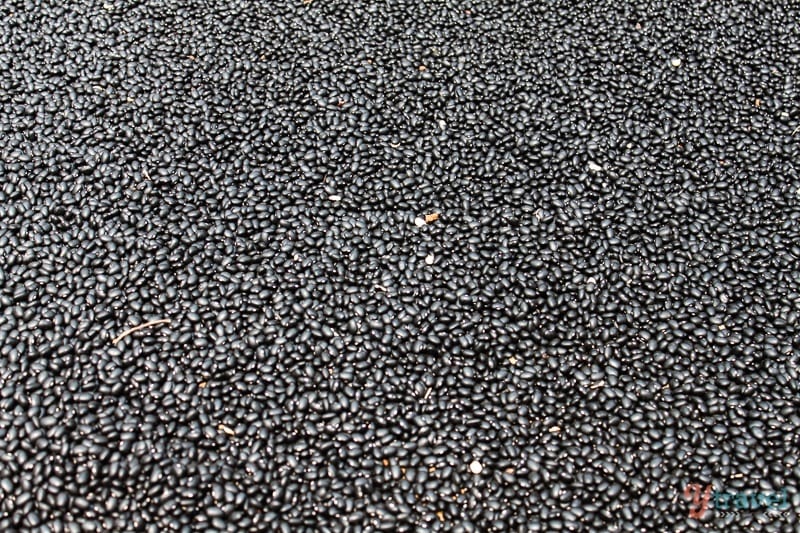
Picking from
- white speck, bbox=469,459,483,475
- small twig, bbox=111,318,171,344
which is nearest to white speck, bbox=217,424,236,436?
small twig, bbox=111,318,171,344

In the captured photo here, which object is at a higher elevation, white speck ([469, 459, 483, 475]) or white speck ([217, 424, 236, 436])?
white speck ([217, 424, 236, 436])

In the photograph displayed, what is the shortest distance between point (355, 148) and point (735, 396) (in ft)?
5.53

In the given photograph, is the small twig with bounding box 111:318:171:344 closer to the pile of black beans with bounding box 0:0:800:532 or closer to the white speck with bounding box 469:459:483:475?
the pile of black beans with bounding box 0:0:800:532

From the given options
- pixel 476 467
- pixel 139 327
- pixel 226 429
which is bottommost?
pixel 476 467

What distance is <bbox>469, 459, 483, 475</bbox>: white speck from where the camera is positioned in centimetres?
220

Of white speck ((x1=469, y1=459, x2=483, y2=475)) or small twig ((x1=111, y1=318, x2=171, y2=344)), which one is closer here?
white speck ((x1=469, y1=459, x2=483, y2=475))

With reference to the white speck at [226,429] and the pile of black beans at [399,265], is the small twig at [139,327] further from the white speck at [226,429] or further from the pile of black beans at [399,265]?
the white speck at [226,429]

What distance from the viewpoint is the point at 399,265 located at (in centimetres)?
264

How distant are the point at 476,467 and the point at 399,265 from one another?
79 cm

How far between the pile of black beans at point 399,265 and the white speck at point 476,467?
2cm

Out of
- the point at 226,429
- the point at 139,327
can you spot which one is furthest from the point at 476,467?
the point at 139,327

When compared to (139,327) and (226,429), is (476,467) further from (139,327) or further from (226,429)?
(139,327)

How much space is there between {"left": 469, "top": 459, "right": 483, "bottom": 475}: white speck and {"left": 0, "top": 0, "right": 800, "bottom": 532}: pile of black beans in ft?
0.07

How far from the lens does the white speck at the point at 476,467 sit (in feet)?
7.22
